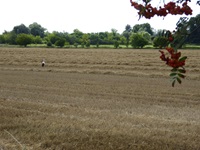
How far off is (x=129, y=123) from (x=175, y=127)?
1127mm

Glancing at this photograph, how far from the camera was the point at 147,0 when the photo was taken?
304 centimetres

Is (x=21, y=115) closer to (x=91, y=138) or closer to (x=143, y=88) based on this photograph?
(x=91, y=138)

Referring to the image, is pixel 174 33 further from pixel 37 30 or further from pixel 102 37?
pixel 37 30

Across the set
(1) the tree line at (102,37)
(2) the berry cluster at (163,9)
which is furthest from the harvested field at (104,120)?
(2) the berry cluster at (163,9)

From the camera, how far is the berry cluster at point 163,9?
2.77 m

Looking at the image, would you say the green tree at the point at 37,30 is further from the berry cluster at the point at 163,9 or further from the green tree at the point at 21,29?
the berry cluster at the point at 163,9

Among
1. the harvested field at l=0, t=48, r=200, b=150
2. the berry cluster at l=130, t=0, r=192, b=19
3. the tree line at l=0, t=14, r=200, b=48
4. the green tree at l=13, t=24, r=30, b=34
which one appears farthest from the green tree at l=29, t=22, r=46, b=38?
the berry cluster at l=130, t=0, r=192, b=19

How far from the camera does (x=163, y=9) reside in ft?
9.21

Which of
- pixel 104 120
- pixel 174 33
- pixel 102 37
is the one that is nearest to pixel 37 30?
pixel 102 37

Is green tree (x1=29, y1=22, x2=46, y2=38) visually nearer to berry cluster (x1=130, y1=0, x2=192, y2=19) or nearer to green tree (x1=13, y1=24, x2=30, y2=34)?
green tree (x1=13, y1=24, x2=30, y2=34)

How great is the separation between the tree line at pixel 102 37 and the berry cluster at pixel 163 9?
0.22m

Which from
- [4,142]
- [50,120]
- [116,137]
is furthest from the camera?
[50,120]

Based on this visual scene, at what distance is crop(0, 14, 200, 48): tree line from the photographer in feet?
9.80

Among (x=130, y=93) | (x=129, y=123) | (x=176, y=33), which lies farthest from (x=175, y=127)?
(x=130, y=93)
